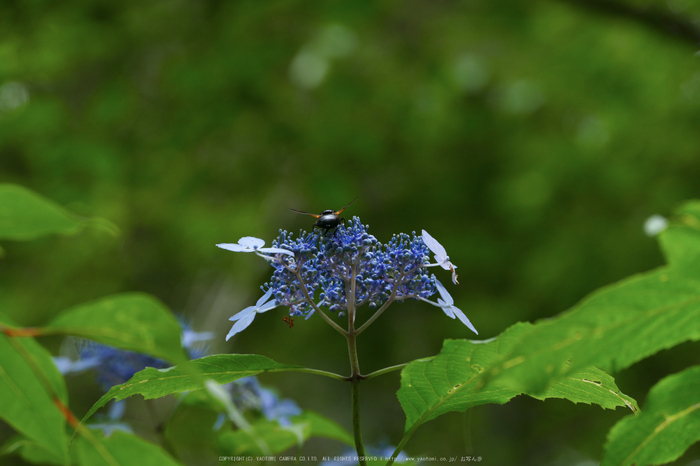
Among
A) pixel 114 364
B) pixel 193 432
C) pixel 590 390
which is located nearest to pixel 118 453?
pixel 590 390

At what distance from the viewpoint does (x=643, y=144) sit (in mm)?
3916

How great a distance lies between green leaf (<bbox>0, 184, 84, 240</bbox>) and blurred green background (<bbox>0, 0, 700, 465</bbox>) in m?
3.33

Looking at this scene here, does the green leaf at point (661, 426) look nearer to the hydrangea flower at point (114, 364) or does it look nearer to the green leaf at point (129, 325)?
the green leaf at point (129, 325)

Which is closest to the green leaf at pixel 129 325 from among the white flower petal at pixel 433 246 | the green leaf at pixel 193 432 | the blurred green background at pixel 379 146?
the white flower petal at pixel 433 246

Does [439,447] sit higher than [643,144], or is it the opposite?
[643,144]

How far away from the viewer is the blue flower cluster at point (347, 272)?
102 cm

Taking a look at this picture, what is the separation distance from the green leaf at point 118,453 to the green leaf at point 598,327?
0.36m

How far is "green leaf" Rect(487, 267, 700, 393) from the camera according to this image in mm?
507

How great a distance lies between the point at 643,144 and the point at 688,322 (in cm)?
387

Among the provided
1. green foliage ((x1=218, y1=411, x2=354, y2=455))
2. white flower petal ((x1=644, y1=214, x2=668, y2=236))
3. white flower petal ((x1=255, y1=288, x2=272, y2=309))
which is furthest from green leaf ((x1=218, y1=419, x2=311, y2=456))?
white flower petal ((x1=644, y1=214, x2=668, y2=236))

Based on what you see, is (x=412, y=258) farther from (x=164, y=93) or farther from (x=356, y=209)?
(x=164, y=93)

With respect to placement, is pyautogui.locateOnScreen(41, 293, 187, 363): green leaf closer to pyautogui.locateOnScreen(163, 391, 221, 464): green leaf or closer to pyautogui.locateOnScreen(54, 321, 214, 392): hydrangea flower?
pyautogui.locateOnScreen(54, 321, 214, 392): hydrangea flower

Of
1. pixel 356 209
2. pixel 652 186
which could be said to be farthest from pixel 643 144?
pixel 356 209

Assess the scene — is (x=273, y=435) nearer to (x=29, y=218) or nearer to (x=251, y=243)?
(x=251, y=243)
